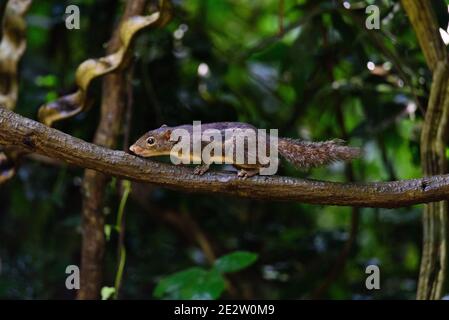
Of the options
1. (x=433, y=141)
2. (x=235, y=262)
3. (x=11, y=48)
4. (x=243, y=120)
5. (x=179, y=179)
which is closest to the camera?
(x=179, y=179)

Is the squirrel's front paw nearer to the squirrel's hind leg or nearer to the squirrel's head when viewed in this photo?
the squirrel's hind leg

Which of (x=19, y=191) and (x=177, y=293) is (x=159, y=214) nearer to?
(x=19, y=191)

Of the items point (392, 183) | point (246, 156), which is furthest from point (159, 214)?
point (392, 183)

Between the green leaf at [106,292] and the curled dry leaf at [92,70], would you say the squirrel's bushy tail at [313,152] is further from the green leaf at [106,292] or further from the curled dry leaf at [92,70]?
the green leaf at [106,292]

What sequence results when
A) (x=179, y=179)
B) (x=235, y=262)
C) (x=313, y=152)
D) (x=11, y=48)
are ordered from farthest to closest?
(x=235, y=262) < (x=11, y=48) < (x=313, y=152) < (x=179, y=179)

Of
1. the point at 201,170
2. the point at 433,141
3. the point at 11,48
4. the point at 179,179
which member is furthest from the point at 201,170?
the point at 11,48

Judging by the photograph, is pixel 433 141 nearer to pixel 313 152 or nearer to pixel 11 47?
pixel 313 152

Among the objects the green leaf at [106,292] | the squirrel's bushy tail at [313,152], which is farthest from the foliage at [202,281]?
the squirrel's bushy tail at [313,152]
